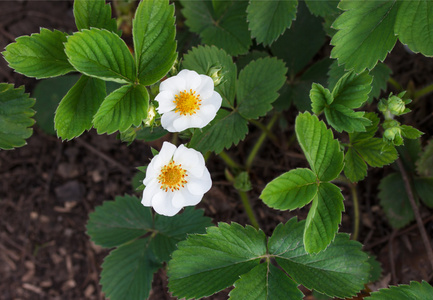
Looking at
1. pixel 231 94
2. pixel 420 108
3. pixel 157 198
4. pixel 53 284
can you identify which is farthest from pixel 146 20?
pixel 53 284

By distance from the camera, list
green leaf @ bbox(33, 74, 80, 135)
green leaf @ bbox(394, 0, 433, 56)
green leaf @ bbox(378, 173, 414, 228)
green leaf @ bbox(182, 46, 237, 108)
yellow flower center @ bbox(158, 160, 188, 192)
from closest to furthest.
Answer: yellow flower center @ bbox(158, 160, 188, 192) → green leaf @ bbox(394, 0, 433, 56) → green leaf @ bbox(182, 46, 237, 108) → green leaf @ bbox(378, 173, 414, 228) → green leaf @ bbox(33, 74, 80, 135)

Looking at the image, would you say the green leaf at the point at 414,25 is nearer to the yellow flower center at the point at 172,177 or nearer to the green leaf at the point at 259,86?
the green leaf at the point at 259,86

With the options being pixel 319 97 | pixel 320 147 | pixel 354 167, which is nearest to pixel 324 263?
pixel 354 167

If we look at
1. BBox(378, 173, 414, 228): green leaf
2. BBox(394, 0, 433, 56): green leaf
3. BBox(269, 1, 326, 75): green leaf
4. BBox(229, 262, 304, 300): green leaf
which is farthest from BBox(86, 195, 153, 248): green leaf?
BBox(394, 0, 433, 56): green leaf

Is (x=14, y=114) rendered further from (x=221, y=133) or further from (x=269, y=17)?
(x=269, y=17)

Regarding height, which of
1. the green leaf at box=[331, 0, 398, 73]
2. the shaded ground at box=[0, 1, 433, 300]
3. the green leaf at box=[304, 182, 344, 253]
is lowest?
the shaded ground at box=[0, 1, 433, 300]

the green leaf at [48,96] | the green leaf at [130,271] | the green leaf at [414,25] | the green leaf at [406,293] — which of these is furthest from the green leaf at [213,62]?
the green leaf at [48,96]

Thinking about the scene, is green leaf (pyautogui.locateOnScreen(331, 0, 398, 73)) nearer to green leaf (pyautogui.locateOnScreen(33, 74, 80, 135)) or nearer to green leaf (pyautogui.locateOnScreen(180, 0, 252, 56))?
green leaf (pyautogui.locateOnScreen(180, 0, 252, 56))

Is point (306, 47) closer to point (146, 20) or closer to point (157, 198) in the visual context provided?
point (146, 20)
